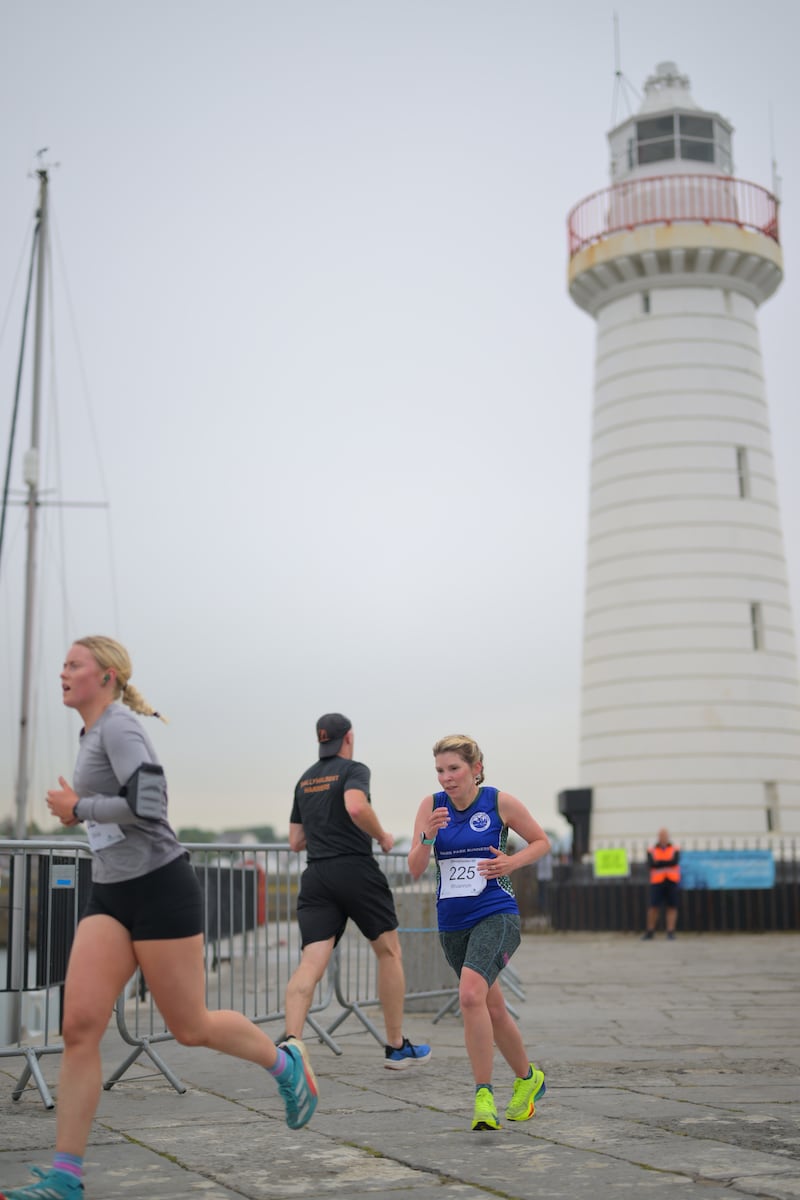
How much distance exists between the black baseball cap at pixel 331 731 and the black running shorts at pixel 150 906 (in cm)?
323

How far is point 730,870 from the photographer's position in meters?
23.3

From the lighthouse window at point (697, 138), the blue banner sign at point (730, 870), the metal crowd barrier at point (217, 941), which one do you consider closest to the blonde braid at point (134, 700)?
the metal crowd barrier at point (217, 941)

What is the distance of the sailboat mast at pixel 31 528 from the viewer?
884 inches

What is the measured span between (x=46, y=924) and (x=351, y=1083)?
1.94 meters

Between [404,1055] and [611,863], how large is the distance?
16.2 metres

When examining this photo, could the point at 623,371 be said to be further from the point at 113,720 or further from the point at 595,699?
the point at 113,720

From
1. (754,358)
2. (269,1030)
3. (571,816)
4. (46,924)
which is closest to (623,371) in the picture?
(754,358)

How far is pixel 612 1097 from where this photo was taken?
6.94m

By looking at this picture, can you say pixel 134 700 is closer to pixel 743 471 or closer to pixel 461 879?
pixel 461 879

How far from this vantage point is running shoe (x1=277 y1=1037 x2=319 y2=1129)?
5.43 metres

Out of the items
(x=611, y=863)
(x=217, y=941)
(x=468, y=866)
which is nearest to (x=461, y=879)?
(x=468, y=866)

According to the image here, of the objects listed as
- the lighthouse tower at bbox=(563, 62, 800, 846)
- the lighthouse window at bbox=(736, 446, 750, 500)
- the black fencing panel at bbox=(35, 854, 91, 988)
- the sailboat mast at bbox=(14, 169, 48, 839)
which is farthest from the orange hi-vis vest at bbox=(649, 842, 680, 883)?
the black fencing panel at bbox=(35, 854, 91, 988)

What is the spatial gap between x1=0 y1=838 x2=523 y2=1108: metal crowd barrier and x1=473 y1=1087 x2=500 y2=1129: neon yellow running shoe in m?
2.01

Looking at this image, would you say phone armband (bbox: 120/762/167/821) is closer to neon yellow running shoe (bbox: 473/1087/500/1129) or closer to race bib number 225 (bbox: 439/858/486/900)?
race bib number 225 (bbox: 439/858/486/900)
